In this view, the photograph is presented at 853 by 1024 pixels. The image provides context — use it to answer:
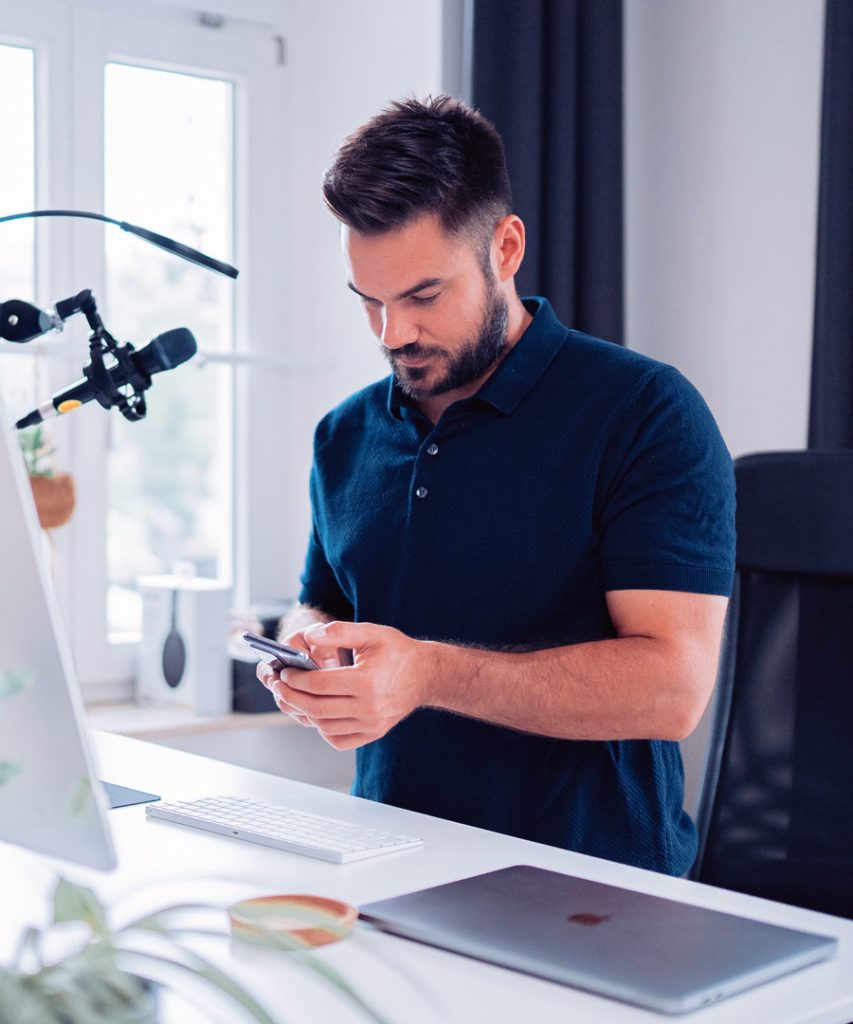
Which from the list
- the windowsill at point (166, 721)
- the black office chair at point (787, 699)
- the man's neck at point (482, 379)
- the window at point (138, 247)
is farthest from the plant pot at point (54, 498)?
the black office chair at point (787, 699)

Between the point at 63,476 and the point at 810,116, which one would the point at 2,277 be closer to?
the point at 63,476

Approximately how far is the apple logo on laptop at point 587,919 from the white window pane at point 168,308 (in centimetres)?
200

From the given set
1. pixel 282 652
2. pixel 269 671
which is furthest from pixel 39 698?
pixel 269 671

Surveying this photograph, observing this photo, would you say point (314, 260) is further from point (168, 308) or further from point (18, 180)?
point (18, 180)

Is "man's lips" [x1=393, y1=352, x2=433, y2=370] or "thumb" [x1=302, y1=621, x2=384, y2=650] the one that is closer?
"thumb" [x1=302, y1=621, x2=384, y2=650]

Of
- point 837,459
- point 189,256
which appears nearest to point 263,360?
point 189,256

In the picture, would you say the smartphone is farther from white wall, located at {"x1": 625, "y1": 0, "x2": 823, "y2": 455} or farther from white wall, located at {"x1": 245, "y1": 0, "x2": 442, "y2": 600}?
white wall, located at {"x1": 245, "y1": 0, "x2": 442, "y2": 600}

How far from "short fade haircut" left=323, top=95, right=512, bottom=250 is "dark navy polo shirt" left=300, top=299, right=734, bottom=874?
0.18 m

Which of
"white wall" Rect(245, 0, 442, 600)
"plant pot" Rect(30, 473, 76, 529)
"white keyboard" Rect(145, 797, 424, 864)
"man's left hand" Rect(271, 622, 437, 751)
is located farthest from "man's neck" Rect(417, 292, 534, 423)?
"white wall" Rect(245, 0, 442, 600)

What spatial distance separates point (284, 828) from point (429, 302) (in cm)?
65

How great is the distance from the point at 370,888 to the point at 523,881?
0.12 metres

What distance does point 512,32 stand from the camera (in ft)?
8.71

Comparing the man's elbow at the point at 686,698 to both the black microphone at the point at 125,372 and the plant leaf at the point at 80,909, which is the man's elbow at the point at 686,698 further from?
the plant leaf at the point at 80,909

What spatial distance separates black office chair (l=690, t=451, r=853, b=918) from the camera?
1.48m
